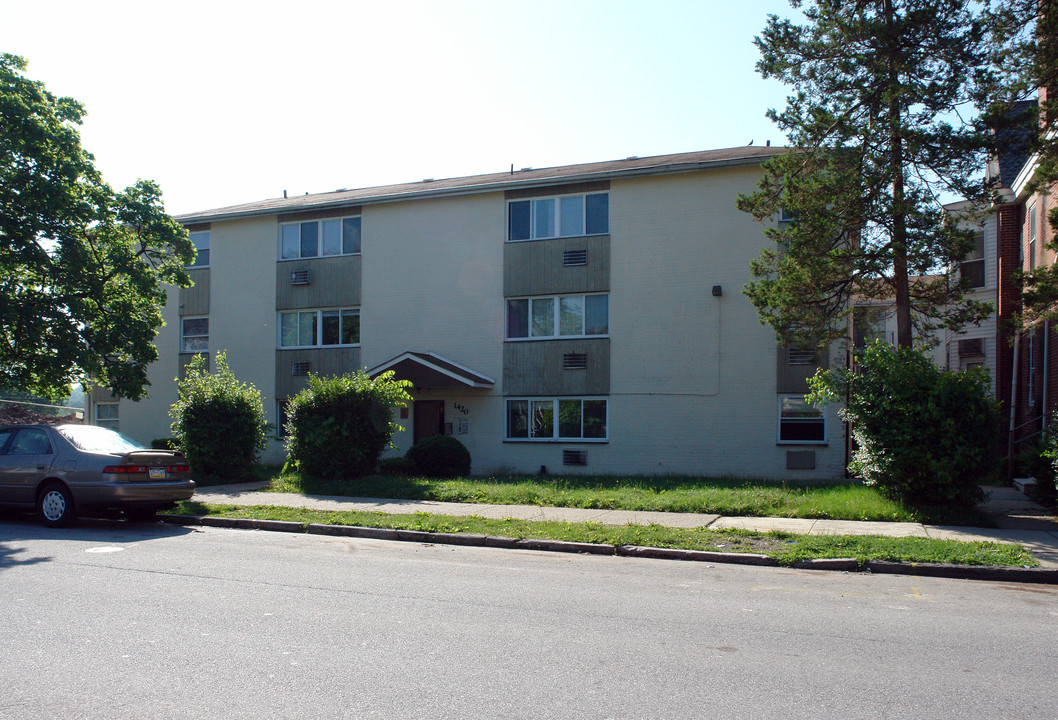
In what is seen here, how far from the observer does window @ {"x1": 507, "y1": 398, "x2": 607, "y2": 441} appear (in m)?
21.3

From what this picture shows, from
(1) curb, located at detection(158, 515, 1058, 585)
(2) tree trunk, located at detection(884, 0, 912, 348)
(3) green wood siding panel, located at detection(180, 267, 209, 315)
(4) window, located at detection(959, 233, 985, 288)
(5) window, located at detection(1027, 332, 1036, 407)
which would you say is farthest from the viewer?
(3) green wood siding panel, located at detection(180, 267, 209, 315)

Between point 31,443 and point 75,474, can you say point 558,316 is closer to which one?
point 75,474

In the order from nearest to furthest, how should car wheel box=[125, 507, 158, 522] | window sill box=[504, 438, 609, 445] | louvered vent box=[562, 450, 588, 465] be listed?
car wheel box=[125, 507, 158, 522]
window sill box=[504, 438, 609, 445]
louvered vent box=[562, 450, 588, 465]

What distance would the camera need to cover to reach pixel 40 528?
1184 cm

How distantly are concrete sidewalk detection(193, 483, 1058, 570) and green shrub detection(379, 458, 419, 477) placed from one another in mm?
3116

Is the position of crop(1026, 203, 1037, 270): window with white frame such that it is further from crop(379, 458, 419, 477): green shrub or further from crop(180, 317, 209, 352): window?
crop(180, 317, 209, 352): window

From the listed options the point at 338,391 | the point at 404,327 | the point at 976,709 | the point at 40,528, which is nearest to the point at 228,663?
the point at 976,709

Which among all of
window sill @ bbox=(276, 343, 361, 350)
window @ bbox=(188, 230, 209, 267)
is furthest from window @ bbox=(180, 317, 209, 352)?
window sill @ bbox=(276, 343, 361, 350)

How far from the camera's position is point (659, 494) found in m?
15.1

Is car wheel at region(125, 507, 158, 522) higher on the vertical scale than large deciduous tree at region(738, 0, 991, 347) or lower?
lower

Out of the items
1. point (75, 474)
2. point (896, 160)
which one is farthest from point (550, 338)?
point (75, 474)

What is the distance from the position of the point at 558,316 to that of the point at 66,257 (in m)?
11.7

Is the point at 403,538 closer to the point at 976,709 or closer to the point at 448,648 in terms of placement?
the point at 448,648

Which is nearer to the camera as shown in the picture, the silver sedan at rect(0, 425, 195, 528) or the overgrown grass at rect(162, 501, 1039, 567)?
the overgrown grass at rect(162, 501, 1039, 567)
